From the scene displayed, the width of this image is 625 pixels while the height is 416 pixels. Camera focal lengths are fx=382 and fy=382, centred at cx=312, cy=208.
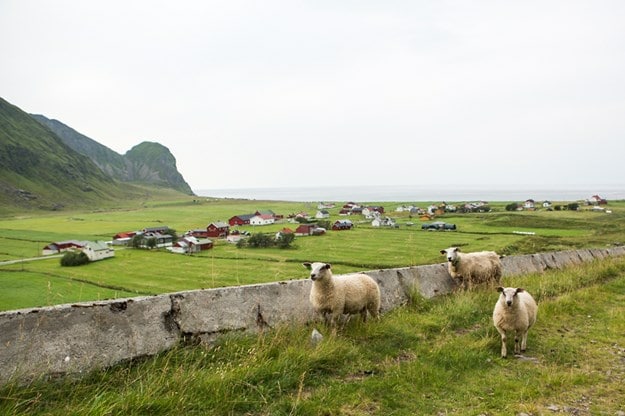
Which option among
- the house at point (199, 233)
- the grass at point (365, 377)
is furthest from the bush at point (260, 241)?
the grass at point (365, 377)

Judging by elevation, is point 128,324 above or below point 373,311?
above

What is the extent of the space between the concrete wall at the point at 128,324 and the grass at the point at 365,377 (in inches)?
9.0

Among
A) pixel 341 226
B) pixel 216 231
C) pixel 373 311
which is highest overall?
pixel 373 311

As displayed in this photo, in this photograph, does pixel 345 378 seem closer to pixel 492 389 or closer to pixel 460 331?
pixel 492 389

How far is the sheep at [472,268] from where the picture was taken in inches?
437

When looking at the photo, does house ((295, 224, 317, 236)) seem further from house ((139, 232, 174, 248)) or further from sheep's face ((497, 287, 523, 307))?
sheep's face ((497, 287, 523, 307))

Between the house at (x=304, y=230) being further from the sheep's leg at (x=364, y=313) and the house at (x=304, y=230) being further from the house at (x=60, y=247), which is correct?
the sheep's leg at (x=364, y=313)

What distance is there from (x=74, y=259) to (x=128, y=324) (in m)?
67.2

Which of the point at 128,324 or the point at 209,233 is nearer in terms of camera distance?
the point at 128,324

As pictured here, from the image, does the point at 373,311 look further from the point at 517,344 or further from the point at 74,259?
the point at 74,259

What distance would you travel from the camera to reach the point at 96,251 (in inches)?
2650

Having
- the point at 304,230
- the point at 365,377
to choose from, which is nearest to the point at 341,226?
the point at 304,230

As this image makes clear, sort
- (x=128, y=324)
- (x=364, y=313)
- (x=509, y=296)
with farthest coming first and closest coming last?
(x=364, y=313) → (x=509, y=296) → (x=128, y=324)

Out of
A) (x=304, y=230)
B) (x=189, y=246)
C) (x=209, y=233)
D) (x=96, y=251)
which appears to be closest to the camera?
(x=96, y=251)
